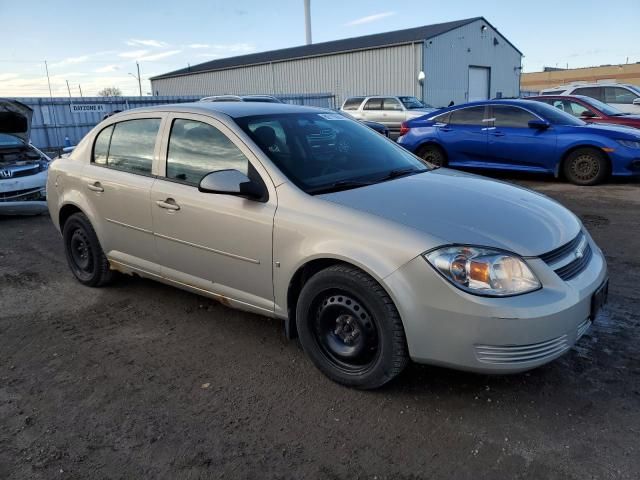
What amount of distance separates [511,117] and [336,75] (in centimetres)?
2699

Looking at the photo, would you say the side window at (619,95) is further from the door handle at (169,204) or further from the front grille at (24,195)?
the door handle at (169,204)

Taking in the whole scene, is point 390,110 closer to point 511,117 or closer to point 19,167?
point 511,117

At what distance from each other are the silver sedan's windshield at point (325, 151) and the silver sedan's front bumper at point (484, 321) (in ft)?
3.07

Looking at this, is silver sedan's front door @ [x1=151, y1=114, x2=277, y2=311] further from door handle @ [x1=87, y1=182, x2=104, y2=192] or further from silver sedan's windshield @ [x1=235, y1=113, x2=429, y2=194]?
door handle @ [x1=87, y1=182, x2=104, y2=192]

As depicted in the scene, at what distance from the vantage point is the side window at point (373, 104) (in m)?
20.0

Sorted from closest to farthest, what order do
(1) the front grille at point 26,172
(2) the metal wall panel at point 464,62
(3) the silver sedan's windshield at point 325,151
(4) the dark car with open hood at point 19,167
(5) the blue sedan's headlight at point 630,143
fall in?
(3) the silver sedan's windshield at point 325,151 → (4) the dark car with open hood at point 19,167 → (1) the front grille at point 26,172 → (5) the blue sedan's headlight at point 630,143 → (2) the metal wall panel at point 464,62

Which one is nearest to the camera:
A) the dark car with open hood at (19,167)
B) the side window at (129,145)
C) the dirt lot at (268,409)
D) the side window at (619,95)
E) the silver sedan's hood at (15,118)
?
the dirt lot at (268,409)

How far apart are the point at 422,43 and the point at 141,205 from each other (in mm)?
29109

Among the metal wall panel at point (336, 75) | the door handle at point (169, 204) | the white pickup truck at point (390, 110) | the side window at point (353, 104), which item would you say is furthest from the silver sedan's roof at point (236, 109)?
the metal wall panel at point (336, 75)

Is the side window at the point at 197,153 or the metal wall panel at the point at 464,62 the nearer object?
the side window at the point at 197,153

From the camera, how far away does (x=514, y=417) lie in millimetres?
2814

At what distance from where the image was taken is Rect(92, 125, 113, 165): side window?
4.62 metres

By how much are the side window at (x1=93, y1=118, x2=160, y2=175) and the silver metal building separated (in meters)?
27.9

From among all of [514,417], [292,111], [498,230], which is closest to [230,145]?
[292,111]
